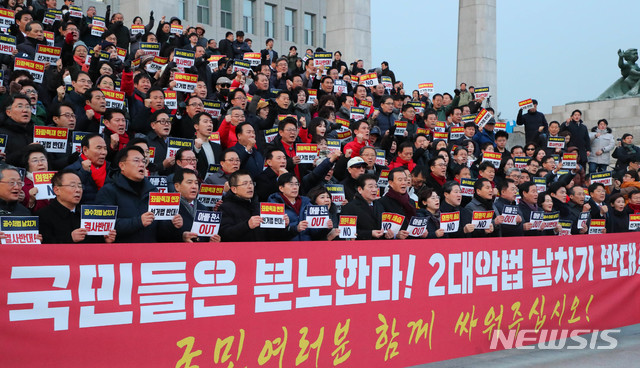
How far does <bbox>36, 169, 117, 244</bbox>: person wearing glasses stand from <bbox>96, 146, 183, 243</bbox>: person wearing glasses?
0.30 m

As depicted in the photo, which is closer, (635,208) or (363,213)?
(363,213)

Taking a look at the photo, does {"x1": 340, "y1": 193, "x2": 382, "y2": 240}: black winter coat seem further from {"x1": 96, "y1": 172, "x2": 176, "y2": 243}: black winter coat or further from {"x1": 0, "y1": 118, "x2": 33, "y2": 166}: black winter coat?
{"x1": 0, "y1": 118, "x2": 33, "y2": 166}: black winter coat

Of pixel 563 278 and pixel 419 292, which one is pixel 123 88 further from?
pixel 563 278

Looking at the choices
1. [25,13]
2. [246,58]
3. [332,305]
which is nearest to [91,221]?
[332,305]

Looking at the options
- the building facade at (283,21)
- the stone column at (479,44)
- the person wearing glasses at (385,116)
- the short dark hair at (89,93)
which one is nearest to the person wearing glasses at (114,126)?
the short dark hair at (89,93)

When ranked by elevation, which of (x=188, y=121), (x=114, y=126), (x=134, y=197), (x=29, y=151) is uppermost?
(x=188, y=121)

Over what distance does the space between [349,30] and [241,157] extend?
55.3 ft

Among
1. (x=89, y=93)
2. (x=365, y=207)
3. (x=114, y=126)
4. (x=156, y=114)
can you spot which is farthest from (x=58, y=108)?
(x=365, y=207)

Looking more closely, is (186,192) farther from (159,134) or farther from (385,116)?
(385,116)

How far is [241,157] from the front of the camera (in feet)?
27.7

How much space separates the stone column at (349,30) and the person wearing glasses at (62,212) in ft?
63.0

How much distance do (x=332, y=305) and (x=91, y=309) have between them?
6.44ft

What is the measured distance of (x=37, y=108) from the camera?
8484mm

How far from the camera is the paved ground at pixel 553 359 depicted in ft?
21.6
